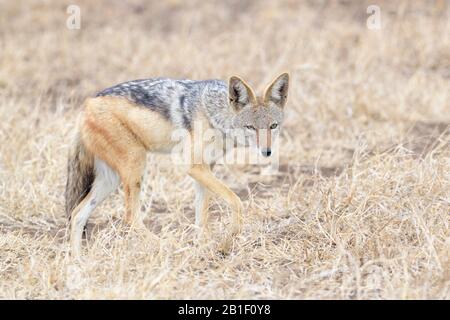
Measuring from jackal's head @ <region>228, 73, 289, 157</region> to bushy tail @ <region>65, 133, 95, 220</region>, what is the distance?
1174 mm

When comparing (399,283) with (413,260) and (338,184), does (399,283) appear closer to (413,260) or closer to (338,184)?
(413,260)

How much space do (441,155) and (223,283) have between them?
8.02 ft

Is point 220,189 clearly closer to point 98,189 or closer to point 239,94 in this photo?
point 239,94

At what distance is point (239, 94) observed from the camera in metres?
6.23

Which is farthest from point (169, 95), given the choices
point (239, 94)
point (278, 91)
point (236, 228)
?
point (236, 228)

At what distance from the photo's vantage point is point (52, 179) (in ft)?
24.7

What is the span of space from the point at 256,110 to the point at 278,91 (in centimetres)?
24

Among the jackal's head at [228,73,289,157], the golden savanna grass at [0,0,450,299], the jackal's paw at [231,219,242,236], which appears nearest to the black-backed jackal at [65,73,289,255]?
the jackal's head at [228,73,289,157]

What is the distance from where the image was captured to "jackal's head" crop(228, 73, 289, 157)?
20.2 ft

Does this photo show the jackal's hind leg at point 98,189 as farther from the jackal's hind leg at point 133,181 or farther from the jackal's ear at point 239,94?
the jackal's ear at point 239,94

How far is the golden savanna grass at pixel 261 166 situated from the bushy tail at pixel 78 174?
11.3 inches

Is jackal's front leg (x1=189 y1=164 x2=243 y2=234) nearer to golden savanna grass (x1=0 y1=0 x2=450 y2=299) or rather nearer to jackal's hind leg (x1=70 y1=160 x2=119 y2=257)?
golden savanna grass (x1=0 y1=0 x2=450 y2=299)

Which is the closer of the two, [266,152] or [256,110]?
[266,152]

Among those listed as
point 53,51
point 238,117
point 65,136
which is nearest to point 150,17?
point 53,51
